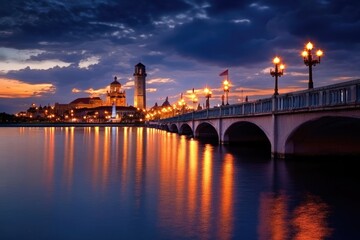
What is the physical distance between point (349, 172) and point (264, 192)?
863cm

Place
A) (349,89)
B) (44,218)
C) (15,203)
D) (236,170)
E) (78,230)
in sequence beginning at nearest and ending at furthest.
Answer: (78,230) → (44,218) → (15,203) → (349,89) → (236,170)

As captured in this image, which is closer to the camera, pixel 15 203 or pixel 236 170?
pixel 15 203

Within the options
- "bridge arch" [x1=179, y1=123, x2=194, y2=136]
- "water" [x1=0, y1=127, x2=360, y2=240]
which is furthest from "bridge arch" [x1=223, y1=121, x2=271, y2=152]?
"bridge arch" [x1=179, y1=123, x2=194, y2=136]

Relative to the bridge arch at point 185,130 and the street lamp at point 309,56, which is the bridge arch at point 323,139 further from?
the bridge arch at point 185,130

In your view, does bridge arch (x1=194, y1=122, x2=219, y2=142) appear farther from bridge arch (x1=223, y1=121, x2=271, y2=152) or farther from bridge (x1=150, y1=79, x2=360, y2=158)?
bridge (x1=150, y1=79, x2=360, y2=158)

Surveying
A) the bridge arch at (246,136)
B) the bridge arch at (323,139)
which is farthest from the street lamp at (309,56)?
the bridge arch at (246,136)

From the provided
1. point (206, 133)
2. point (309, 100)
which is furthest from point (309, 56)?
point (206, 133)

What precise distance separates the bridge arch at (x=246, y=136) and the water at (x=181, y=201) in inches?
806

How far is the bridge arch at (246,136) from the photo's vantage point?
51.0 meters

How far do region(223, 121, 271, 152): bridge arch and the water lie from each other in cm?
2046

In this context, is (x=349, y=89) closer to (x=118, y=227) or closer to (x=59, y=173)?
(x=118, y=227)

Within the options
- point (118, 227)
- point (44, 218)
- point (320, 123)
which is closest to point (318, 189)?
point (320, 123)

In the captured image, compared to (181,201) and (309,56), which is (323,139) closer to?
(309,56)

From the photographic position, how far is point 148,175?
2583 cm
